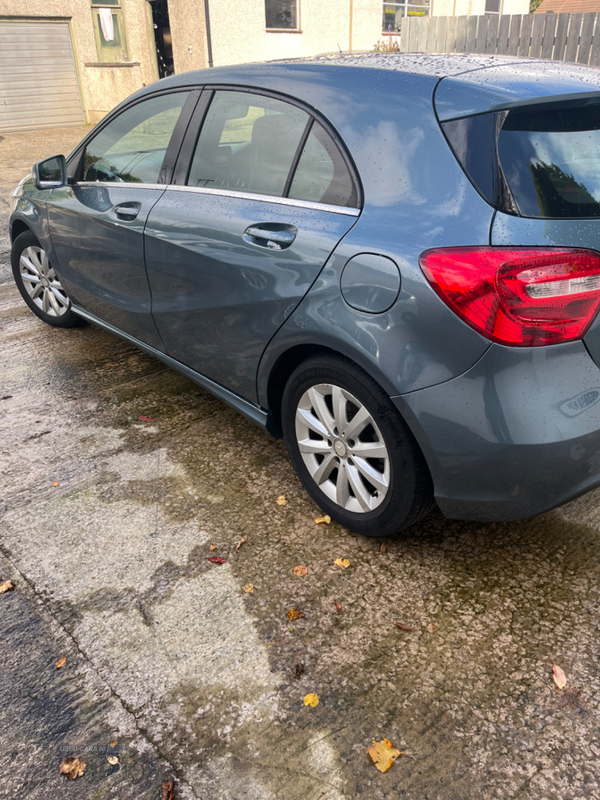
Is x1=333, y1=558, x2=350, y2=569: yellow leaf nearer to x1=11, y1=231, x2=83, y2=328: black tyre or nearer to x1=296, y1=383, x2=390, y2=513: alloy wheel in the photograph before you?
x1=296, y1=383, x2=390, y2=513: alloy wheel

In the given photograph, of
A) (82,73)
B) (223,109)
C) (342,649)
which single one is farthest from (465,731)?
(82,73)

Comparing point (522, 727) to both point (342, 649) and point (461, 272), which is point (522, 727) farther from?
point (461, 272)

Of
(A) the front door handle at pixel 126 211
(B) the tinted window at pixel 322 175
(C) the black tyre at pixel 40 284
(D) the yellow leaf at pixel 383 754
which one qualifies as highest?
(B) the tinted window at pixel 322 175

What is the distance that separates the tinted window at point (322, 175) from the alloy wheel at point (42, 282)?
2.61 metres

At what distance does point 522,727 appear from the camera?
198 cm

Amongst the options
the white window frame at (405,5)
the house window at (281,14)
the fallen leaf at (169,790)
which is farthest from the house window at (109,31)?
the fallen leaf at (169,790)

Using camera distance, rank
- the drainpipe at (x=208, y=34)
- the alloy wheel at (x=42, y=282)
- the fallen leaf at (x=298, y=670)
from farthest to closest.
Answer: the drainpipe at (x=208, y=34)
the alloy wheel at (x=42, y=282)
the fallen leaf at (x=298, y=670)

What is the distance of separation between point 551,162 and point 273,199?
1.09 metres

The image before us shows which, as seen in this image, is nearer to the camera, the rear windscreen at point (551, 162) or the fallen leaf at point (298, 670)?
the rear windscreen at point (551, 162)

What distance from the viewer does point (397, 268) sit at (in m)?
2.14

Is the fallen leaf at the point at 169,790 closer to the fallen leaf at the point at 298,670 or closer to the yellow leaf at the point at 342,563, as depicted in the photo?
the fallen leaf at the point at 298,670

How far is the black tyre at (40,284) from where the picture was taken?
4.75 metres

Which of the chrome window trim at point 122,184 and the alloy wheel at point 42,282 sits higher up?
the chrome window trim at point 122,184

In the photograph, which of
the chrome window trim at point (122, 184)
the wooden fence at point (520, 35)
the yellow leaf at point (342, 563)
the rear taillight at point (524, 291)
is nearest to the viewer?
the rear taillight at point (524, 291)
